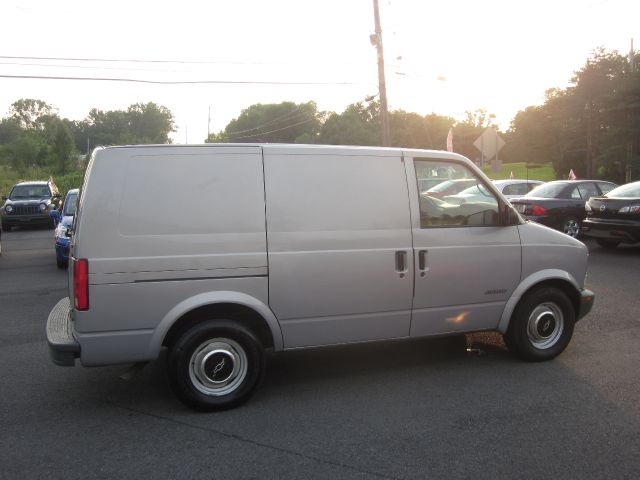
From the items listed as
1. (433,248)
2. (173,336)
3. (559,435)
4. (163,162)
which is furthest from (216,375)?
(559,435)

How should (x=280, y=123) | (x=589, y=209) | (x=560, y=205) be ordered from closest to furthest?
(x=589, y=209) → (x=560, y=205) → (x=280, y=123)

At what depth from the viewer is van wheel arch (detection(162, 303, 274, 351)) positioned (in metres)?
4.38

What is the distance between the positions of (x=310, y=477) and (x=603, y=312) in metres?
5.32

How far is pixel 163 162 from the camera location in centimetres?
435

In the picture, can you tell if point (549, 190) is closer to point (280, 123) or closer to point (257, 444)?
point (257, 444)

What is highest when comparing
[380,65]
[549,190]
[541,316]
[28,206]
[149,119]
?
[149,119]

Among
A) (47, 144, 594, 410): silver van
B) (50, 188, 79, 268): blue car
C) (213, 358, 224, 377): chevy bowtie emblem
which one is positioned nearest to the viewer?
(47, 144, 594, 410): silver van

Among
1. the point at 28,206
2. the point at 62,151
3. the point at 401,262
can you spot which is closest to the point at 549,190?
the point at 401,262

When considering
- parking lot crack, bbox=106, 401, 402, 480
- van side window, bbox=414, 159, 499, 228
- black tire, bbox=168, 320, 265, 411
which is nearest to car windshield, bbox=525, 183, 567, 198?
van side window, bbox=414, 159, 499, 228

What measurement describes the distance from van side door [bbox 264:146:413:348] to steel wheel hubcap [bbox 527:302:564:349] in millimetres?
1275

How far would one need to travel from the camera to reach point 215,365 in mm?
4426

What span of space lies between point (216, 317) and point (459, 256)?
2071 mm

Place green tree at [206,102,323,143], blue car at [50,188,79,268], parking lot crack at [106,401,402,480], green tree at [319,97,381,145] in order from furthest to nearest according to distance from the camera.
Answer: green tree at [206,102,323,143] → green tree at [319,97,381,145] → blue car at [50,188,79,268] → parking lot crack at [106,401,402,480]

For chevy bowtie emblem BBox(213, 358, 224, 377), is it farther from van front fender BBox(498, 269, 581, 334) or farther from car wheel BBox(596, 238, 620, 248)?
car wheel BBox(596, 238, 620, 248)
